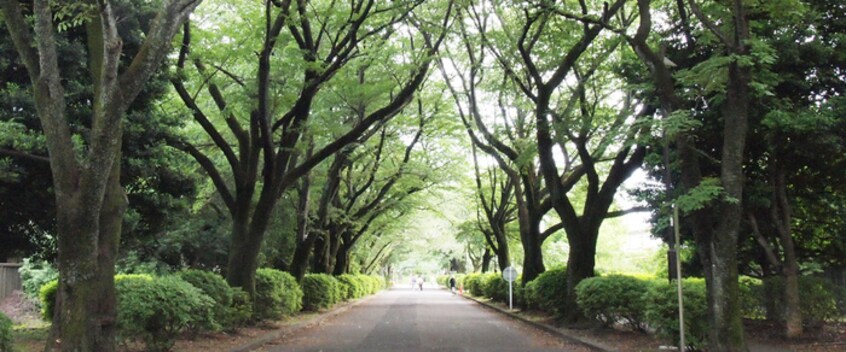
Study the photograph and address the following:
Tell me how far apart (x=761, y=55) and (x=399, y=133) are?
1591 centimetres

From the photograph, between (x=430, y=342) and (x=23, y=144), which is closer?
(x=23, y=144)

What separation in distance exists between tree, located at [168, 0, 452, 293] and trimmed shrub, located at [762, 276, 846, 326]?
27.7 feet

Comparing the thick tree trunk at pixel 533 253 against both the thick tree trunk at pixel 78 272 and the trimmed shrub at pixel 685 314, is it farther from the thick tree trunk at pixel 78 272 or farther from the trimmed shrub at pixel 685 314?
the thick tree trunk at pixel 78 272

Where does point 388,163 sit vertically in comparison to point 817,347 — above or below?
above

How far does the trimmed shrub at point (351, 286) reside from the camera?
110 ft

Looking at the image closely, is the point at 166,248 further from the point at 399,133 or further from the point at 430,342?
the point at 430,342

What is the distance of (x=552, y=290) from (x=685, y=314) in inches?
307

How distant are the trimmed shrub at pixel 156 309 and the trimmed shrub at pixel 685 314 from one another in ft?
25.0

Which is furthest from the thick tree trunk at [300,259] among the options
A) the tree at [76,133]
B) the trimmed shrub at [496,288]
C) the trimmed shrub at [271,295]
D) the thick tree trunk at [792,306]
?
the thick tree trunk at [792,306]

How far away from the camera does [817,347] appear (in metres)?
10.9

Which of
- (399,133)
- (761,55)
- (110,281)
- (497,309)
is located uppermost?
(399,133)

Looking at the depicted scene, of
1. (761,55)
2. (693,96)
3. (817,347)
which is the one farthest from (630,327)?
Answer: (761,55)

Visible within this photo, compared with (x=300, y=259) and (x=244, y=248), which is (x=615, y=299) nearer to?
(x=244, y=248)

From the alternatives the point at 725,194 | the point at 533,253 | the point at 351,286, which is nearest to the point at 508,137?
the point at 533,253
